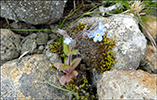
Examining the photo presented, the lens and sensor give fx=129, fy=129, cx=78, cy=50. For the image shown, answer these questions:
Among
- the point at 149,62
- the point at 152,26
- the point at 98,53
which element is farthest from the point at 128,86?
the point at 152,26

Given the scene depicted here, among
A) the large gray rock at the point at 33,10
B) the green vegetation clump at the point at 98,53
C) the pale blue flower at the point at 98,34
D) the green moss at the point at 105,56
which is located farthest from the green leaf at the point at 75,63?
the large gray rock at the point at 33,10

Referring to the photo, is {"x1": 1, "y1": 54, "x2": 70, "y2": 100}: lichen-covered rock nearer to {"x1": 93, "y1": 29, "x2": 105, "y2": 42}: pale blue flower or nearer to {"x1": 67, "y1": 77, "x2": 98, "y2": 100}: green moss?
{"x1": 67, "y1": 77, "x2": 98, "y2": 100}: green moss

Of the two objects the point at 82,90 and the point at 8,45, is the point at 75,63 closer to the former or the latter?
the point at 82,90

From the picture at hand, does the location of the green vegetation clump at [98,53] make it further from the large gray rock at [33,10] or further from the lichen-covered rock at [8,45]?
the lichen-covered rock at [8,45]

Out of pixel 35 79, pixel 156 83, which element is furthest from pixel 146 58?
pixel 35 79

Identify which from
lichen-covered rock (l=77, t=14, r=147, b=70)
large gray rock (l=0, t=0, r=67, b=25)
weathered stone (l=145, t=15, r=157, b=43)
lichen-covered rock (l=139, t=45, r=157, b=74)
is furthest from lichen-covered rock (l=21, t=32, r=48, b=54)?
weathered stone (l=145, t=15, r=157, b=43)

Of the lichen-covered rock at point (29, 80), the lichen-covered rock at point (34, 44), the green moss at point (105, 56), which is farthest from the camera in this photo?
the lichen-covered rock at point (34, 44)
